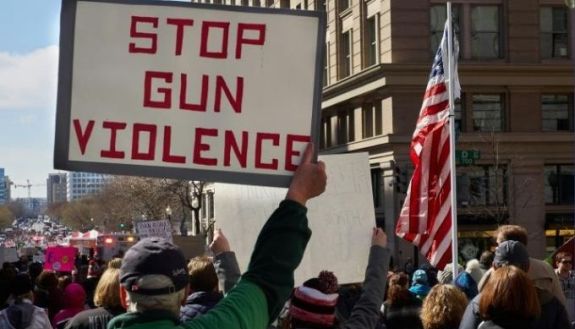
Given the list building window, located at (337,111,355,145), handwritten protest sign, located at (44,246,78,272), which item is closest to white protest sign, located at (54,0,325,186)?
handwritten protest sign, located at (44,246,78,272)

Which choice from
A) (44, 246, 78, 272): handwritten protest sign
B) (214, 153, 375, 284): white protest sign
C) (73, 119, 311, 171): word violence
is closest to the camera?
A: (73, 119, 311, 171): word violence

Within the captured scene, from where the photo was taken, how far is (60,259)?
27.8 meters

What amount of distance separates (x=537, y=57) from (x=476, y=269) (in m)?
30.5

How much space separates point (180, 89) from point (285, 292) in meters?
1.21

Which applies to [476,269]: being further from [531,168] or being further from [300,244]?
[531,168]

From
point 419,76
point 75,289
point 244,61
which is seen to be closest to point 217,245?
point 244,61

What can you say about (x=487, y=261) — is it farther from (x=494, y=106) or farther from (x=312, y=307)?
(x=494, y=106)

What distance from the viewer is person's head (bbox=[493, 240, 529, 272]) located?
676 cm

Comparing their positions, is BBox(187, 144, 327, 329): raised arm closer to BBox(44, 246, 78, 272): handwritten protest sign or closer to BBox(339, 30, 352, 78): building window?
BBox(44, 246, 78, 272): handwritten protest sign

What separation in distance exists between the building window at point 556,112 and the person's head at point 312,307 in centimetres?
3671

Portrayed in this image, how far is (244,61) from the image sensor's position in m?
3.85

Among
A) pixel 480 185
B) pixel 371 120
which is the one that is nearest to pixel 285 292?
pixel 480 185

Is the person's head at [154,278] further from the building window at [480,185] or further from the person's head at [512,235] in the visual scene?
the building window at [480,185]

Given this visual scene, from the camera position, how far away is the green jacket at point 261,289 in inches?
110
